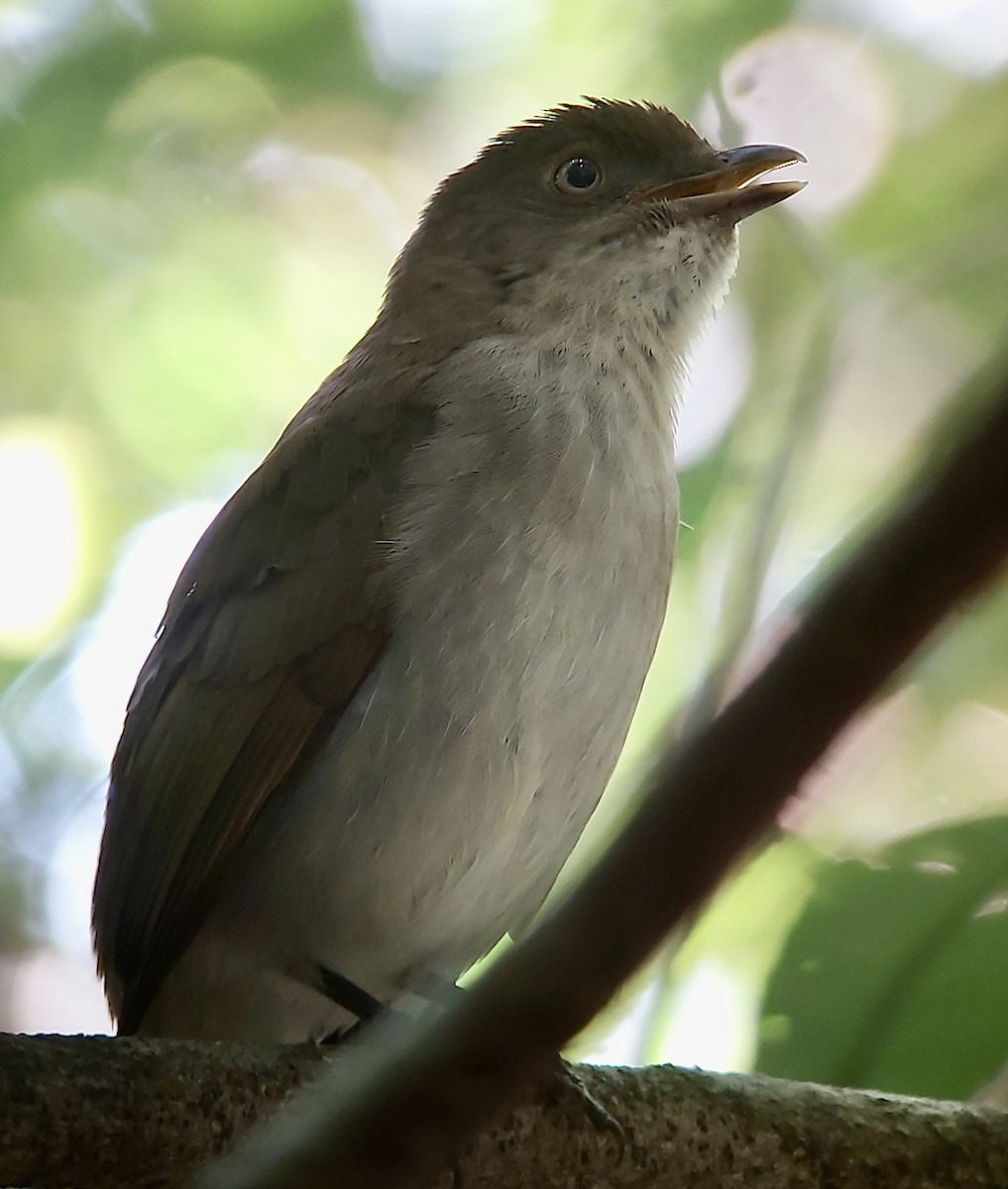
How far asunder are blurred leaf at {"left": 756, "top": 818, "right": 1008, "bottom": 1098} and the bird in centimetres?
85

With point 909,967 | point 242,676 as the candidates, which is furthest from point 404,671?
point 909,967

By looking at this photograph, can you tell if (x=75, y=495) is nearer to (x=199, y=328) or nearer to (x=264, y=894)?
(x=199, y=328)

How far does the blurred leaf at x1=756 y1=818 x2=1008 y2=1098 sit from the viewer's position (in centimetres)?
232

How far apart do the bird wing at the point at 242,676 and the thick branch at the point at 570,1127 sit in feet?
2.34

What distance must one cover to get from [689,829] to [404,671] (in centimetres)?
236

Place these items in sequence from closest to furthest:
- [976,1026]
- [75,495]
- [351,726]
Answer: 1. [976,1026]
2. [351,726]
3. [75,495]

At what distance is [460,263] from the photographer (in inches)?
167

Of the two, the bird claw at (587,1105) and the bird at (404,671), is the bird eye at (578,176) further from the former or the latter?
the bird claw at (587,1105)

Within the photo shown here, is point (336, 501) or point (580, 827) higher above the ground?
point (336, 501)

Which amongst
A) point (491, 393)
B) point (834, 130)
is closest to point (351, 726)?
point (491, 393)

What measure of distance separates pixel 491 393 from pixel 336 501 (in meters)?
→ 0.46

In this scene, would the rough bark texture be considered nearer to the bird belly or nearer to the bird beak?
the bird belly

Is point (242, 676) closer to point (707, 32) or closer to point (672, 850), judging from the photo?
point (707, 32)

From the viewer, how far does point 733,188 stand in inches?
159
